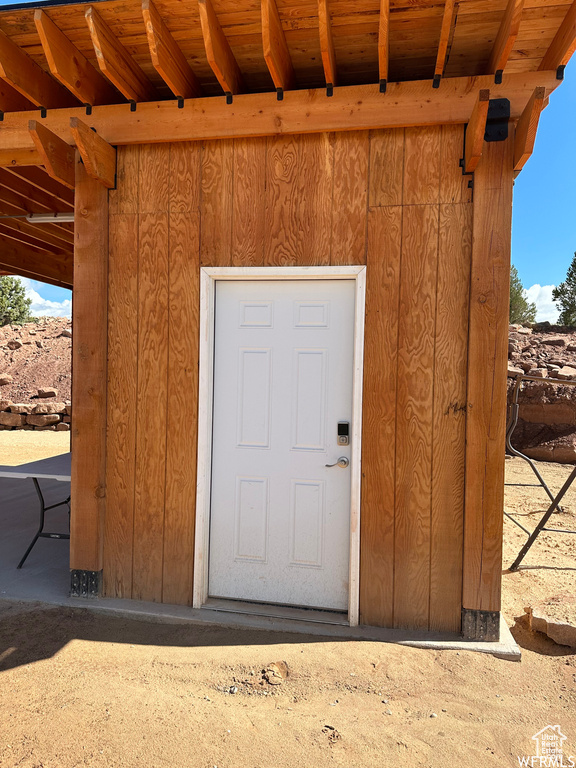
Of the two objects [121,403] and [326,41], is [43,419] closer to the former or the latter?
[121,403]

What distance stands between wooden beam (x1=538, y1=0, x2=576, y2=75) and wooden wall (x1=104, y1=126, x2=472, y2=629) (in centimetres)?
64

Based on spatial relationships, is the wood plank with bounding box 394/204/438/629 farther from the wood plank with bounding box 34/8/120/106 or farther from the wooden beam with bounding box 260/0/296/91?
the wood plank with bounding box 34/8/120/106

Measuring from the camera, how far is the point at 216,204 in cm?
326

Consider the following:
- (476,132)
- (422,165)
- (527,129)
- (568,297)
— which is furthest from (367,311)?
(568,297)

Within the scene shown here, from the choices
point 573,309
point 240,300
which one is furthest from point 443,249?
point 573,309

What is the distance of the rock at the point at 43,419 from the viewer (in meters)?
11.7

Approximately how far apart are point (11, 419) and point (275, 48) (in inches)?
444

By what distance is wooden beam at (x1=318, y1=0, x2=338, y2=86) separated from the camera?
103 inches

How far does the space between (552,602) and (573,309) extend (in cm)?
2119

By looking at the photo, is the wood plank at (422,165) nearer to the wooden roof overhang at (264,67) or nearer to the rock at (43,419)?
the wooden roof overhang at (264,67)

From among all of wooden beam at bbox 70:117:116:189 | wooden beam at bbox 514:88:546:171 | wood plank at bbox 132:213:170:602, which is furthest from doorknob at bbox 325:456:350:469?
wooden beam at bbox 70:117:116:189

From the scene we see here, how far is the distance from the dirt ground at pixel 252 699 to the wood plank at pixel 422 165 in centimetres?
267

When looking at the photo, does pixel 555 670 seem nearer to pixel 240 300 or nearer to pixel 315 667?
pixel 315 667

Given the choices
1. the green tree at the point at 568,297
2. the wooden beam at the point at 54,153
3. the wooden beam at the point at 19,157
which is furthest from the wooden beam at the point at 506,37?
the green tree at the point at 568,297
